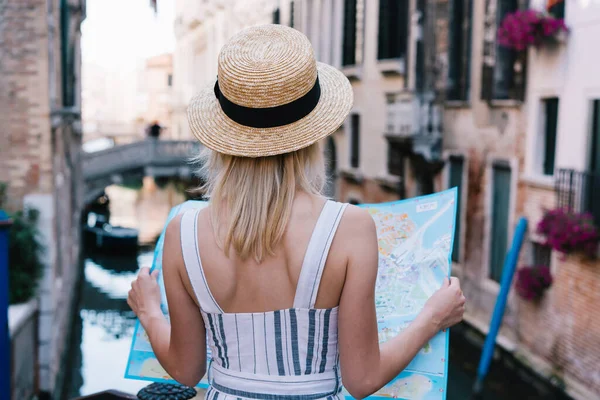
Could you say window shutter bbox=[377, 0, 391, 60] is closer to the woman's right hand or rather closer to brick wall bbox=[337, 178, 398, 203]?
brick wall bbox=[337, 178, 398, 203]

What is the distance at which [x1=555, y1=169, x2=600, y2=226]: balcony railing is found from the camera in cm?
791

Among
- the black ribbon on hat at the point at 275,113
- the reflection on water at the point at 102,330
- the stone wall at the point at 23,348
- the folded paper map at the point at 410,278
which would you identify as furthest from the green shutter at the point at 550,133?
the black ribbon on hat at the point at 275,113

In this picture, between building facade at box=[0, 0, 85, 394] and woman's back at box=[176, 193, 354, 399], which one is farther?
building facade at box=[0, 0, 85, 394]

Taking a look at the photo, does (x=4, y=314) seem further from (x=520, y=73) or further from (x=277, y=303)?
(x=520, y=73)

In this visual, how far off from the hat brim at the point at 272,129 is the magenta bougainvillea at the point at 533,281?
7951 millimetres

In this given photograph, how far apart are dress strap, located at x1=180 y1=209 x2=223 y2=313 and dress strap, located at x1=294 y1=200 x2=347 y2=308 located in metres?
0.19

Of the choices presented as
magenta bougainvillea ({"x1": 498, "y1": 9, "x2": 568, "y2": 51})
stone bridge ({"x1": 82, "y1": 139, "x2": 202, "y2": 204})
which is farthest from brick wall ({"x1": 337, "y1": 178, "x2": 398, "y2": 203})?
magenta bougainvillea ({"x1": 498, "y1": 9, "x2": 568, "y2": 51})

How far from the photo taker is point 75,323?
12734 millimetres

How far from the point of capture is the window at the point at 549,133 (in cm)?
934

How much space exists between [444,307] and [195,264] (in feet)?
1.90

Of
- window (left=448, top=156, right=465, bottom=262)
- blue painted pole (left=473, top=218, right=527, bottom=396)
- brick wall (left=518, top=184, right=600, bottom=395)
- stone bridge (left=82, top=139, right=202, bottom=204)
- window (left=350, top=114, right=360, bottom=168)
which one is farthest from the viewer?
stone bridge (left=82, top=139, right=202, bottom=204)

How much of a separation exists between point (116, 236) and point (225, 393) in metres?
17.2

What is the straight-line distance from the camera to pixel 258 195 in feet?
5.01

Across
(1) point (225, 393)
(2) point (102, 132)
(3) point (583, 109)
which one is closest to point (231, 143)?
(1) point (225, 393)
